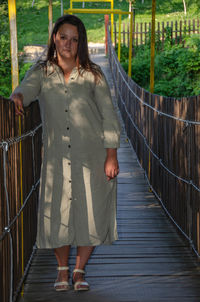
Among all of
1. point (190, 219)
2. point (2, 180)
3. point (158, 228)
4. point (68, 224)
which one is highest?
point (2, 180)

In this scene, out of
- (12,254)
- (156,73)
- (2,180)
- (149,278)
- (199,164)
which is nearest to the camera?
(2,180)

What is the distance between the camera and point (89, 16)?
4803cm

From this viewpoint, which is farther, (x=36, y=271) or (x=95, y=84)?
(x=36, y=271)

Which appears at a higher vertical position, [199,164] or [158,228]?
[199,164]

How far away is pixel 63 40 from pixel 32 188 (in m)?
1.29

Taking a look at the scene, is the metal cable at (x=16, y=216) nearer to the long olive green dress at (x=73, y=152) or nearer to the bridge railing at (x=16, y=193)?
the bridge railing at (x=16, y=193)

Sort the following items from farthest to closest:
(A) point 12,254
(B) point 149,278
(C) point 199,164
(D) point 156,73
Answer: (D) point 156,73 → (C) point 199,164 → (B) point 149,278 → (A) point 12,254

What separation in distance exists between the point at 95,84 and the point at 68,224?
782mm

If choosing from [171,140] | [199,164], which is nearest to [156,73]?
[171,140]

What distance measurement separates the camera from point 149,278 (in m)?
3.87

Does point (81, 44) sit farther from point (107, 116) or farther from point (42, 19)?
point (42, 19)

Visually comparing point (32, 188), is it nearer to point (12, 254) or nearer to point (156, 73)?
point (12, 254)

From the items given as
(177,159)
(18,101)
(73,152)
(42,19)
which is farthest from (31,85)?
(42,19)

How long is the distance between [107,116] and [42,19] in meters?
44.6
